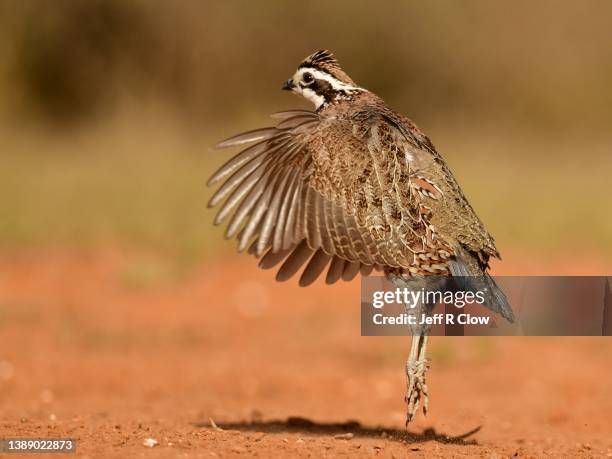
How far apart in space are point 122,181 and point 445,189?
11471 mm

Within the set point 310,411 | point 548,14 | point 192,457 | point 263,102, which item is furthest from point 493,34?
point 192,457

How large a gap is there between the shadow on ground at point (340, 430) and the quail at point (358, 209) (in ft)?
2.24

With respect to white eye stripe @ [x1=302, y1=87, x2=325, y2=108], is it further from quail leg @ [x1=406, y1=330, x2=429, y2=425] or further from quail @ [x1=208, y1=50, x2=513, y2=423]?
quail leg @ [x1=406, y1=330, x2=429, y2=425]

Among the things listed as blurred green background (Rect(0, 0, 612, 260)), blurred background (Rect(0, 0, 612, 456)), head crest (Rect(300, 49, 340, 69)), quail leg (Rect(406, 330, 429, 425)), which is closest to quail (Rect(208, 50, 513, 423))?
quail leg (Rect(406, 330, 429, 425))

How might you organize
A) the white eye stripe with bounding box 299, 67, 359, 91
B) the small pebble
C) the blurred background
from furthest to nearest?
the blurred background → the white eye stripe with bounding box 299, 67, 359, 91 → the small pebble

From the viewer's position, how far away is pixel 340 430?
26.4ft

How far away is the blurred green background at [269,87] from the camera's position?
18.0m

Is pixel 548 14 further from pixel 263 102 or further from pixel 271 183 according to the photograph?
pixel 271 183

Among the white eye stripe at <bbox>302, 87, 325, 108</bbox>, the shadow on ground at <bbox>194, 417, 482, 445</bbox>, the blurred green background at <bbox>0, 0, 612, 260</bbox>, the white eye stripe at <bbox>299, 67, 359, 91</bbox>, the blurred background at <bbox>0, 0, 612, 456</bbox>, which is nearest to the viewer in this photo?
the shadow on ground at <bbox>194, 417, 482, 445</bbox>

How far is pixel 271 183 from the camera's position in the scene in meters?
7.05

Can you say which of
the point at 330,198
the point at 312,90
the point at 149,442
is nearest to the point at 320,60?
the point at 312,90

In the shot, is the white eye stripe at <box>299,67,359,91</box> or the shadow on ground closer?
the shadow on ground

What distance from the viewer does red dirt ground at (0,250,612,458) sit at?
7.14 meters

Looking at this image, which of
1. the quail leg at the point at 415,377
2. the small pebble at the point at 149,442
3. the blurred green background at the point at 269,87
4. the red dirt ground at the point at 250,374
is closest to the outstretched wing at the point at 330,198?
the quail leg at the point at 415,377
